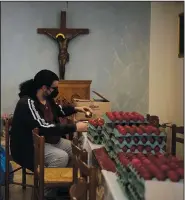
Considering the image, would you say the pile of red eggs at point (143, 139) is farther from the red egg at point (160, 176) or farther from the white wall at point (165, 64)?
the white wall at point (165, 64)

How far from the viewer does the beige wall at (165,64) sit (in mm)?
5273

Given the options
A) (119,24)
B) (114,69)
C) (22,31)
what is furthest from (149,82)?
(22,31)

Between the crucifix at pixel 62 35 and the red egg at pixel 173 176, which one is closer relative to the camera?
the red egg at pixel 173 176

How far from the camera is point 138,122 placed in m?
2.58

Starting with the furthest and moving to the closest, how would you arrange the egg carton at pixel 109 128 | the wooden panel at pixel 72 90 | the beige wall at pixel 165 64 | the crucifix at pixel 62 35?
the crucifix at pixel 62 35 → the wooden panel at pixel 72 90 → the beige wall at pixel 165 64 → the egg carton at pixel 109 128

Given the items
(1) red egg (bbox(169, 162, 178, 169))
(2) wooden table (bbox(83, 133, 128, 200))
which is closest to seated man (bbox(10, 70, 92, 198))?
(2) wooden table (bbox(83, 133, 128, 200))

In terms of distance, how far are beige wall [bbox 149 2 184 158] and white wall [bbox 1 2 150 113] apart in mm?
160

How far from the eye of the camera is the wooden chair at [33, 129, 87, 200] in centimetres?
266

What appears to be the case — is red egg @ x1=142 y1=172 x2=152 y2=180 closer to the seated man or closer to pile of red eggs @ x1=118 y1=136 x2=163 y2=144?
pile of red eggs @ x1=118 y1=136 x2=163 y2=144

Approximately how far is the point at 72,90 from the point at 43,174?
2762 millimetres

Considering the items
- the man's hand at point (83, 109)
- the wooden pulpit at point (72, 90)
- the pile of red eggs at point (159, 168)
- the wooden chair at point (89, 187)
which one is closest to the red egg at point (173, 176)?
the pile of red eggs at point (159, 168)

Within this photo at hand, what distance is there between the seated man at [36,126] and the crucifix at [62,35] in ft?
7.95

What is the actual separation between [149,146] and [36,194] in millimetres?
1155

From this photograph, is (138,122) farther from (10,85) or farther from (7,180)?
(10,85)
